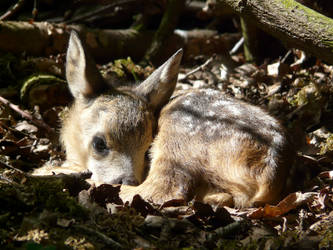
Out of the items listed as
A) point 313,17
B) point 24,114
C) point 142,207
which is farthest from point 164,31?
point 142,207

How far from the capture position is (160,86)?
5262 mm

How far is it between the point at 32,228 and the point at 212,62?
16.7ft

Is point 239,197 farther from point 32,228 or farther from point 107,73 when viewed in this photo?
point 107,73

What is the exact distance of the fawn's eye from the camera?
4.79 m

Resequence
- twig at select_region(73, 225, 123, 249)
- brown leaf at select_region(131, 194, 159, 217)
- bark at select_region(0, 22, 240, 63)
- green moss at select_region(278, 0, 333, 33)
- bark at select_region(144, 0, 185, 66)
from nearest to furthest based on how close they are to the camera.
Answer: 1. twig at select_region(73, 225, 123, 249)
2. brown leaf at select_region(131, 194, 159, 217)
3. green moss at select_region(278, 0, 333, 33)
4. bark at select_region(0, 22, 240, 63)
5. bark at select_region(144, 0, 185, 66)

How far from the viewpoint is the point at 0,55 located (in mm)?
6219

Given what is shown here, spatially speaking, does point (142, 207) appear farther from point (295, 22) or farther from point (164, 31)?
point (164, 31)

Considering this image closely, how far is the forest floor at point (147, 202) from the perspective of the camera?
2.83 meters

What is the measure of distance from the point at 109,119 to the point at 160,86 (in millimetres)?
815

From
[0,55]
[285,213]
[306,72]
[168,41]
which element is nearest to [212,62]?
[168,41]

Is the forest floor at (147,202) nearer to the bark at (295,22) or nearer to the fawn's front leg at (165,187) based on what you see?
the fawn's front leg at (165,187)

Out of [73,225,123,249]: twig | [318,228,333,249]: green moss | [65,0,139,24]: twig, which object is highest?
[65,0,139,24]: twig

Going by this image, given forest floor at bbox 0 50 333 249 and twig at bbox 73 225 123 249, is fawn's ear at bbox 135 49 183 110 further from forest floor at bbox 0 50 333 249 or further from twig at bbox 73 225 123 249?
twig at bbox 73 225 123 249

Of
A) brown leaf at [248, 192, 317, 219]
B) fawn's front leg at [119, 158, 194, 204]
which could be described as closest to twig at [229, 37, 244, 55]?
fawn's front leg at [119, 158, 194, 204]
